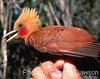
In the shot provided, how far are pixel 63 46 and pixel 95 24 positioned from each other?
3980mm

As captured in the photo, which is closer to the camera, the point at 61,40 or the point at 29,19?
the point at 61,40

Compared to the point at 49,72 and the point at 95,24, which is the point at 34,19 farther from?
the point at 95,24

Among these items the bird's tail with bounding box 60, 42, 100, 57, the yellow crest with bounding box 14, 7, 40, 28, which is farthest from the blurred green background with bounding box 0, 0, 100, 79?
the yellow crest with bounding box 14, 7, 40, 28

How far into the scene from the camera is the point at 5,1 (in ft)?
12.7

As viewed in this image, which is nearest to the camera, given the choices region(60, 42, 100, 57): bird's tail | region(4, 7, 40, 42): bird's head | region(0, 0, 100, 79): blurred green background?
region(60, 42, 100, 57): bird's tail

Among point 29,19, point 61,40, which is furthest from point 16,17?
point 61,40

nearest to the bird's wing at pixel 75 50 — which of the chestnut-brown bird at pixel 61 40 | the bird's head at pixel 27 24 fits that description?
the chestnut-brown bird at pixel 61 40

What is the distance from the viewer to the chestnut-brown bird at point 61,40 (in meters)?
2.72

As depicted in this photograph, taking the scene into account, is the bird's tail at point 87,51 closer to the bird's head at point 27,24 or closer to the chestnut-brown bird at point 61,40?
the chestnut-brown bird at point 61,40

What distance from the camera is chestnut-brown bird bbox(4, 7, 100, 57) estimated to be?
2723mm

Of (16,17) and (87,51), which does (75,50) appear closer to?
(87,51)

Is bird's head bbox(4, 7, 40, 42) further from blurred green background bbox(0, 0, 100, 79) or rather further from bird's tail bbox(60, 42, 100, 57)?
bird's tail bbox(60, 42, 100, 57)

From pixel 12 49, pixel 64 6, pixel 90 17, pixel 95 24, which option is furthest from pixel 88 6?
pixel 12 49

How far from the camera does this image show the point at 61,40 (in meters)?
2.73
